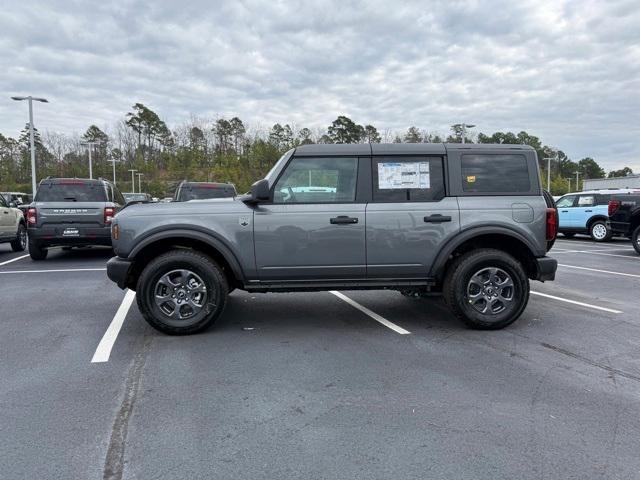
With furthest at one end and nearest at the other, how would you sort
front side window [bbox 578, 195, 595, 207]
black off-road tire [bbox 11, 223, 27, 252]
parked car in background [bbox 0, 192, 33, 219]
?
1. front side window [bbox 578, 195, 595, 207]
2. parked car in background [bbox 0, 192, 33, 219]
3. black off-road tire [bbox 11, 223, 27, 252]

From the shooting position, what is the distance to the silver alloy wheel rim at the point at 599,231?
16516mm

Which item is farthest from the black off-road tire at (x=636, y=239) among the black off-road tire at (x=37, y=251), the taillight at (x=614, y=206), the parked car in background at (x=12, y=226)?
the parked car in background at (x=12, y=226)

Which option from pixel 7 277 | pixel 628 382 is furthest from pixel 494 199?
pixel 7 277

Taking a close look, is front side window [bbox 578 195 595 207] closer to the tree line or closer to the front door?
the front door

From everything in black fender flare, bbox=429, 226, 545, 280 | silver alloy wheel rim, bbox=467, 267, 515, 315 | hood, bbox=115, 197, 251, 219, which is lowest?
silver alloy wheel rim, bbox=467, 267, 515, 315

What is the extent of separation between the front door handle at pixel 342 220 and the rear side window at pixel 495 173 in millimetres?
1302

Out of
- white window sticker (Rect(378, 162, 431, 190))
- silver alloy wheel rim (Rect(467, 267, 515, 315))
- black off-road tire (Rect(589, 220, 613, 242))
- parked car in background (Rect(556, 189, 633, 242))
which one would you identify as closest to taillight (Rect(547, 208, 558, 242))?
silver alloy wheel rim (Rect(467, 267, 515, 315))

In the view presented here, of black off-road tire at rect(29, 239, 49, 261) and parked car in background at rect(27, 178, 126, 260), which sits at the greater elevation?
parked car in background at rect(27, 178, 126, 260)

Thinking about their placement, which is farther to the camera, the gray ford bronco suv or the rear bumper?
the rear bumper

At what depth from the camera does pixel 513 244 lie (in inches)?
216

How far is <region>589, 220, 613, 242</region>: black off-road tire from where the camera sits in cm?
1644

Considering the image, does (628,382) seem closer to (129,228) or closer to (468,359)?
(468,359)

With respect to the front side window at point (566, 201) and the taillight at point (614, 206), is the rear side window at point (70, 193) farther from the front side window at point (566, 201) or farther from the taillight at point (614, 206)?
the front side window at point (566, 201)

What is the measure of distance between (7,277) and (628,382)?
374 inches
